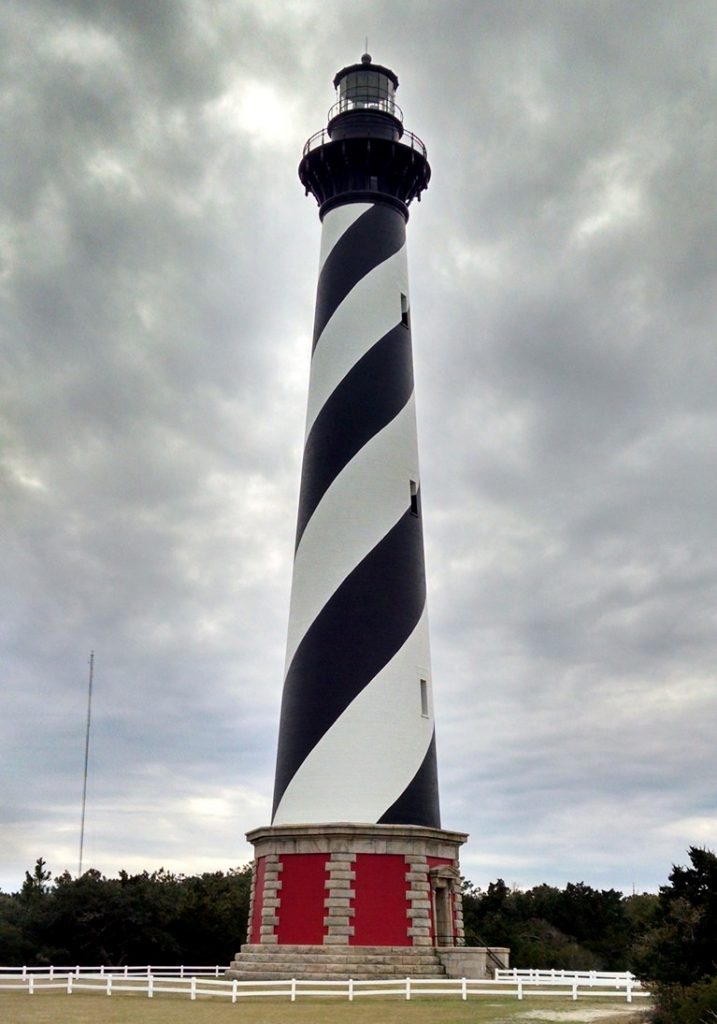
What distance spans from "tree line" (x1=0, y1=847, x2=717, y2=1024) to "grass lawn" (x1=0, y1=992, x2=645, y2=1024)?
4.37 ft

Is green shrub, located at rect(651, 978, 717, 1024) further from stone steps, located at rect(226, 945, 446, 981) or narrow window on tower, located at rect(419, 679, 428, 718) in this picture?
narrow window on tower, located at rect(419, 679, 428, 718)

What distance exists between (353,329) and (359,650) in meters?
8.58

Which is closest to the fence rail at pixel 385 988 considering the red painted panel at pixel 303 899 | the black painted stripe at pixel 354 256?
the red painted panel at pixel 303 899

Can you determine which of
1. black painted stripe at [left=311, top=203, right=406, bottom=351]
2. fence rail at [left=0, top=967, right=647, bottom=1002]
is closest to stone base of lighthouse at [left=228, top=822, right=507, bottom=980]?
fence rail at [left=0, top=967, right=647, bottom=1002]

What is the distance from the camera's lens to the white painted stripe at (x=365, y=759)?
24453 millimetres

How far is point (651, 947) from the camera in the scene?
54.6ft

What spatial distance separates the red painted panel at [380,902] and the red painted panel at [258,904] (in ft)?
8.33

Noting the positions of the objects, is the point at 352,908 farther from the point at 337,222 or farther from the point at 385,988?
the point at 337,222

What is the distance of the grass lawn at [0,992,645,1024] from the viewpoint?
16031 mm

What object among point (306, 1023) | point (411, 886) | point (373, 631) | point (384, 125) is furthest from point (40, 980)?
point (384, 125)

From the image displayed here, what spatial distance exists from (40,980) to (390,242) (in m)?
Answer: 20.8

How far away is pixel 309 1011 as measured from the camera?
17.7 m

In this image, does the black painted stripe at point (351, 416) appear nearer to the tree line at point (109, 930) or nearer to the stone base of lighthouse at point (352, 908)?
the stone base of lighthouse at point (352, 908)

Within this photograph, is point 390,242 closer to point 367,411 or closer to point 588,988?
point 367,411
